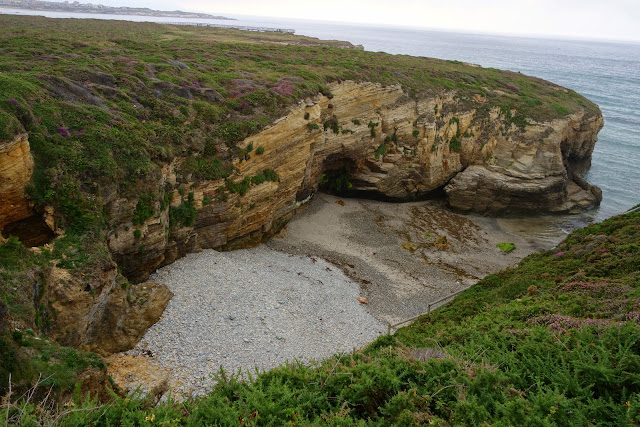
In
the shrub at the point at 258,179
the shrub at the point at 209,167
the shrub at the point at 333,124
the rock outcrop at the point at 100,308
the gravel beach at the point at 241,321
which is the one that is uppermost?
the shrub at the point at 333,124

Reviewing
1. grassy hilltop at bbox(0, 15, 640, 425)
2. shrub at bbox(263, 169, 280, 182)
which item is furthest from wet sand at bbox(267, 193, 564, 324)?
grassy hilltop at bbox(0, 15, 640, 425)

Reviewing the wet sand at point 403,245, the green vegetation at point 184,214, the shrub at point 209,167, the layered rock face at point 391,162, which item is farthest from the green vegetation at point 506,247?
the green vegetation at point 184,214

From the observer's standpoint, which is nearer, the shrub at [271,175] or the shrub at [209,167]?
the shrub at [209,167]

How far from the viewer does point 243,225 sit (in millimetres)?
26000

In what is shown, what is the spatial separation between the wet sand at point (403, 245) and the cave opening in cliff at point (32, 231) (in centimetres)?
1439

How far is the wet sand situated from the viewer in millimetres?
25828

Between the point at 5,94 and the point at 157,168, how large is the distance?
6.65 metres

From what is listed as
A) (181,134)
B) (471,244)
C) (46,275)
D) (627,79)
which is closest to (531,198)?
(471,244)

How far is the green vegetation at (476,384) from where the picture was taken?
8336mm

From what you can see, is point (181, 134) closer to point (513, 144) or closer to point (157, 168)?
point (157, 168)

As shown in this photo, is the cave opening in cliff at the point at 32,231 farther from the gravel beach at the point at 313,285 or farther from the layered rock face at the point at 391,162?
the layered rock face at the point at 391,162

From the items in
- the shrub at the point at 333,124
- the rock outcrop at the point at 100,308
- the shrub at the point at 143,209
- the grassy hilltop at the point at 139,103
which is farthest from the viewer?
the shrub at the point at 333,124

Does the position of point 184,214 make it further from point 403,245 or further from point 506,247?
point 506,247

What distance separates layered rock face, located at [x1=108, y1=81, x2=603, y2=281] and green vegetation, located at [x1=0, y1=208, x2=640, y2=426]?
1401 centimetres
